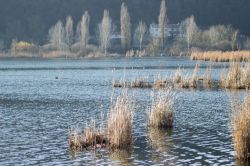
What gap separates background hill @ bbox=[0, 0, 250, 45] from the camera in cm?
15675

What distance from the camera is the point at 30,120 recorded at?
90.9 ft

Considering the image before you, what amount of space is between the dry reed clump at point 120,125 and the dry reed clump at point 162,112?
333 cm

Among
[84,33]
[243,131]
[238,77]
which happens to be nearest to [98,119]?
[243,131]

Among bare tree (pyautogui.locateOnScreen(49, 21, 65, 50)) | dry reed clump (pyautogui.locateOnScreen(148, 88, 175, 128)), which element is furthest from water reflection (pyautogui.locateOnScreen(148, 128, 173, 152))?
bare tree (pyautogui.locateOnScreen(49, 21, 65, 50))

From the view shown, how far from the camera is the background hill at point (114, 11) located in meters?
157

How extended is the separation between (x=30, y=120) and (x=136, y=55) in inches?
3840

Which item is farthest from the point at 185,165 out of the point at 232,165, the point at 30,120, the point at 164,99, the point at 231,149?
the point at 30,120

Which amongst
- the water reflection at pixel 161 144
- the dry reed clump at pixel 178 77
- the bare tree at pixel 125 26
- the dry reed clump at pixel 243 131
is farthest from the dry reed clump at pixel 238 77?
the bare tree at pixel 125 26

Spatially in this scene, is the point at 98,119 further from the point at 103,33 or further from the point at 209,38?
the point at 103,33

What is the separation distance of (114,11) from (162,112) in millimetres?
155221

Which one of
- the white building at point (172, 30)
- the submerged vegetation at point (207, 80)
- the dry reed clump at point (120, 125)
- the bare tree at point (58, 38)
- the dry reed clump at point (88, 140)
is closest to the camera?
the dry reed clump at point (120, 125)

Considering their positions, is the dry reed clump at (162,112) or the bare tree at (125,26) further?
the bare tree at (125,26)

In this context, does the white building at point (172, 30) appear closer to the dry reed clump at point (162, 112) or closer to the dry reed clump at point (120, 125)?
the dry reed clump at point (162, 112)

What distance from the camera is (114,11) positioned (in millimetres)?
177125
